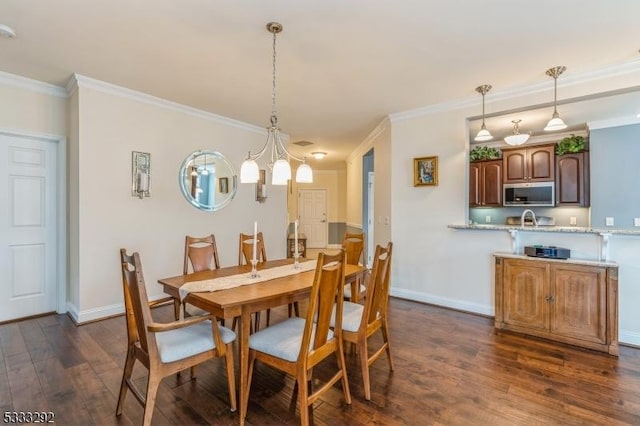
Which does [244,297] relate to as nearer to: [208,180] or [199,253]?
[199,253]

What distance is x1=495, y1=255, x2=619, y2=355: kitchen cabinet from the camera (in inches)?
107

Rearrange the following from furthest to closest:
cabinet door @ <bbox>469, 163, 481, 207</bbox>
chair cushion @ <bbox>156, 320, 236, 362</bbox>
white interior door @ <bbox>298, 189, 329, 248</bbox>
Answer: white interior door @ <bbox>298, 189, 329, 248</bbox> → cabinet door @ <bbox>469, 163, 481, 207</bbox> → chair cushion @ <bbox>156, 320, 236, 362</bbox>

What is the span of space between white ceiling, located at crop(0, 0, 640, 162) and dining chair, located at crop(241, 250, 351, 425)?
174 centimetres

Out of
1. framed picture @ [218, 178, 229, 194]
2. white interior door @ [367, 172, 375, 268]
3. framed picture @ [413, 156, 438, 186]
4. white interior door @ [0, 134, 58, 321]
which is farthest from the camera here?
white interior door @ [367, 172, 375, 268]

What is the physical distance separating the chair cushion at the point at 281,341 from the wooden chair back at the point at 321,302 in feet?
0.25

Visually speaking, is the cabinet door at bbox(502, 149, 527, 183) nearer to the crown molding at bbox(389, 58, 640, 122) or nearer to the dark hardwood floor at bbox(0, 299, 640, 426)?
the crown molding at bbox(389, 58, 640, 122)

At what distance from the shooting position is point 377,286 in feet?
7.21

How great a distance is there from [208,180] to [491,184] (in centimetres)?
472

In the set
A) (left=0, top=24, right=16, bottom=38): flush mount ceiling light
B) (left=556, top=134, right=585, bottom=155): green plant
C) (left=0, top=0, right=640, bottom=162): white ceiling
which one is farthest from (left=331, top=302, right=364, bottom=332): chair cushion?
(left=556, top=134, right=585, bottom=155): green plant

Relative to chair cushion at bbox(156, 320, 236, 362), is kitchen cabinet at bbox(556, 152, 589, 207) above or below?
above

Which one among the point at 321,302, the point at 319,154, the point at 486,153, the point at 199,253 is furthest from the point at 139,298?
the point at 319,154

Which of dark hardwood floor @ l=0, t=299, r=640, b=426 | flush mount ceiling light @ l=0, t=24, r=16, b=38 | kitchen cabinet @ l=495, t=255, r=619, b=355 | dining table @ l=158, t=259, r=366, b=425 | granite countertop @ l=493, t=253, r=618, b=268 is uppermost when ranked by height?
flush mount ceiling light @ l=0, t=24, r=16, b=38

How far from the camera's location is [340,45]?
2.58 meters

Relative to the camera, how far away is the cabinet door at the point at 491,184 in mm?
5445
